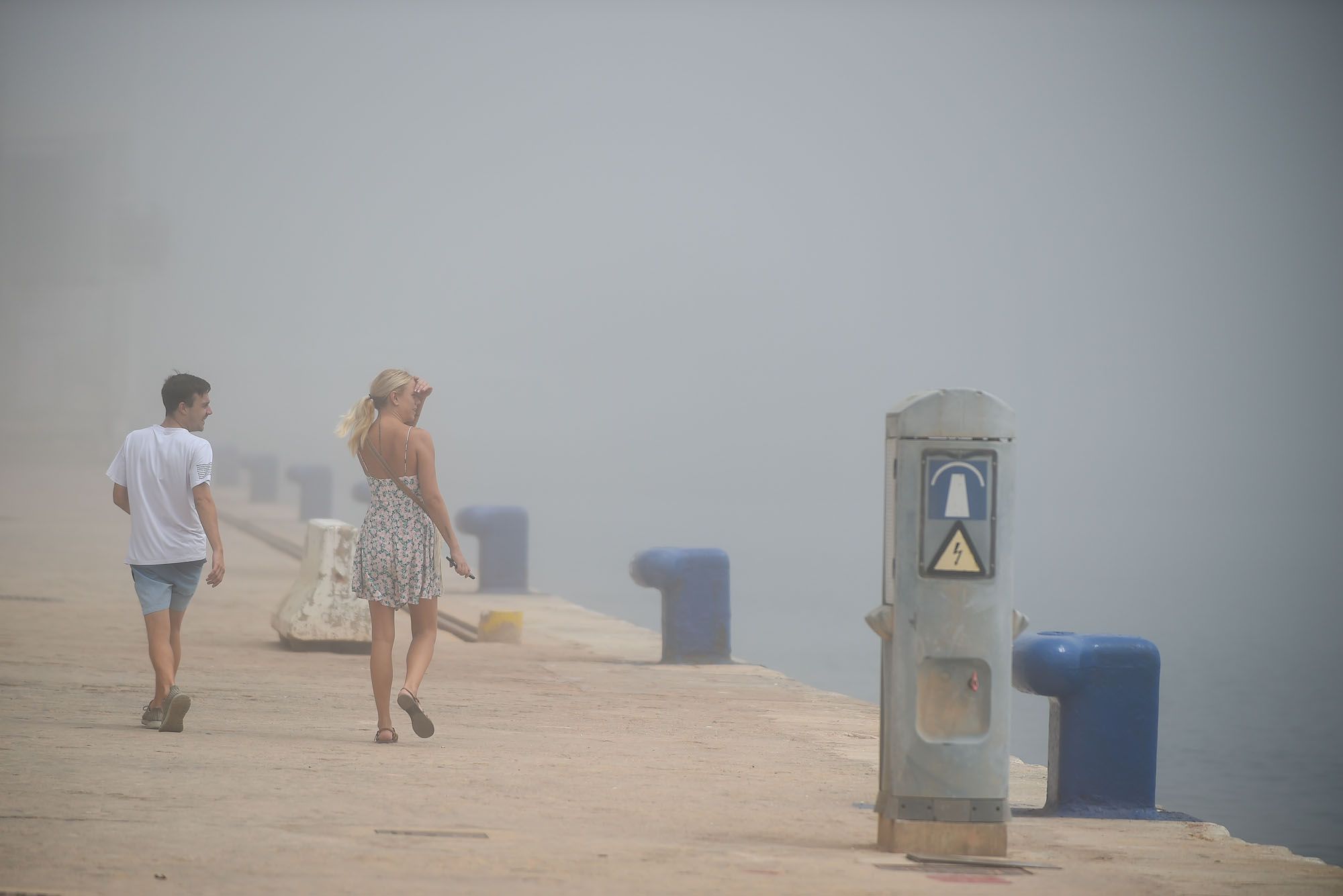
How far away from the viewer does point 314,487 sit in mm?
32312

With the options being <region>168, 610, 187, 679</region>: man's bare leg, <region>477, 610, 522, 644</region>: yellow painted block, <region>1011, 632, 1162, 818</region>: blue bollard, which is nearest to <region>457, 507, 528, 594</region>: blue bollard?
<region>477, 610, 522, 644</region>: yellow painted block

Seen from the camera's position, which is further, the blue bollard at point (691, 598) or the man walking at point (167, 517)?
the blue bollard at point (691, 598)

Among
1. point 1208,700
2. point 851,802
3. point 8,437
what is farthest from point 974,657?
point 8,437

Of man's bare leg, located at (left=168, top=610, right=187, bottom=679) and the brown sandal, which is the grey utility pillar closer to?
the brown sandal

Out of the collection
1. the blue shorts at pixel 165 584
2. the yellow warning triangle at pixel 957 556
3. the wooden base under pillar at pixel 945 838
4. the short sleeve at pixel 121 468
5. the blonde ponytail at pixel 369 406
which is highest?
the blonde ponytail at pixel 369 406

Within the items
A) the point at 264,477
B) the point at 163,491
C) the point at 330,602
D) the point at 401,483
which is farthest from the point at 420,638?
the point at 264,477

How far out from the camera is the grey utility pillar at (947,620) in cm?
634

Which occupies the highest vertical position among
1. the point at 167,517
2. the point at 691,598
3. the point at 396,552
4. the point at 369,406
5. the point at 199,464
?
the point at 369,406

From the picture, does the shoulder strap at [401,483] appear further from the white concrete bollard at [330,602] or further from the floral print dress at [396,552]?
the white concrete bollard at [330,602]

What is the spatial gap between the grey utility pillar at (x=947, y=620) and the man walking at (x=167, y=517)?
3.77m

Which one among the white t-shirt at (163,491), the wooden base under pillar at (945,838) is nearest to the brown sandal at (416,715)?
the white t-shirt at (163,491)

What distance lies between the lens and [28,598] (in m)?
16.6

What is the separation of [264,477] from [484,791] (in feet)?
104

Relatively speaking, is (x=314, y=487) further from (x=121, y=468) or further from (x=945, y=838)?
(x=945, y=838)
